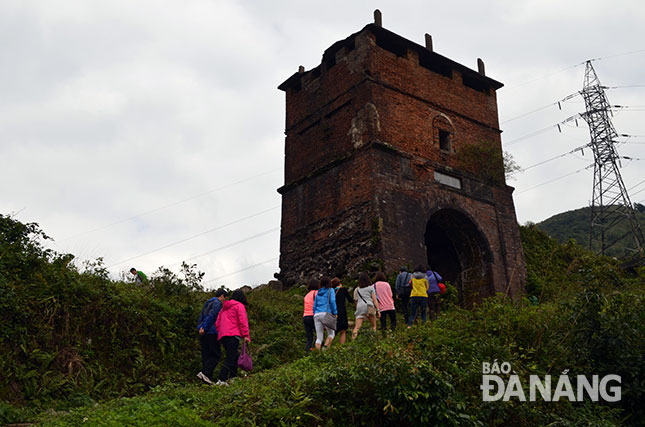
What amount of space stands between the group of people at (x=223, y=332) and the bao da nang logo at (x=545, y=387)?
390 cm

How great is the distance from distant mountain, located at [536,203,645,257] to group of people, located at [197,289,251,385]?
118 feet

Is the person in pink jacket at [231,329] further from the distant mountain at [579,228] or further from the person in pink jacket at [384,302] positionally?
the distant mountain at [579,228]

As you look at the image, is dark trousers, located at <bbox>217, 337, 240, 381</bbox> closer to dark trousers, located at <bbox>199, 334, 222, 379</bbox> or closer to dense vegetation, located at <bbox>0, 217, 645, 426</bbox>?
dark trousers, located at <bbox>199, 334, 222, 379</bbox>

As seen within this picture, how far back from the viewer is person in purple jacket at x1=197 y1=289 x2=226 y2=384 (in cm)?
1015

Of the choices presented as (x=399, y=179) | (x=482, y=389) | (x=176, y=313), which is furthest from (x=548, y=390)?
(x=399, y=179)

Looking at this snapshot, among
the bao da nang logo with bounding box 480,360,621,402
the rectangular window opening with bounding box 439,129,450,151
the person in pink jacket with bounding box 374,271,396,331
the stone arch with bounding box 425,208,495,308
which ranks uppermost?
the rectangular window opening with bounding box 439,129,450,151

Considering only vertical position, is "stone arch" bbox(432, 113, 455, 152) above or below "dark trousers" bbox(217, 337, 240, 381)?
above

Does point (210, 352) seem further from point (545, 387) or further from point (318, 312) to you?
point (545, 387)

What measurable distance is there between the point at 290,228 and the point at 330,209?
2004mm

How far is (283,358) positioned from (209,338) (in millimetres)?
2262

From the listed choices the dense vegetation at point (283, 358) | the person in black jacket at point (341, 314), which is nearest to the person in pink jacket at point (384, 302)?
the person in black jacket at point (341, 314)

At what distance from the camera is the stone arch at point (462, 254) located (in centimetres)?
1947

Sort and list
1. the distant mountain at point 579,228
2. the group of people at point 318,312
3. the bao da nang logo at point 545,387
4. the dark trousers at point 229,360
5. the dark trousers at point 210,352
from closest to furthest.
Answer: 1. the bao da nang logo at point 545,387
2. the dark trousers at point 229,360
3. the group of people at point 318,312
4. the dark trousers at point 210,352
5. the distant mountain at point 579,228

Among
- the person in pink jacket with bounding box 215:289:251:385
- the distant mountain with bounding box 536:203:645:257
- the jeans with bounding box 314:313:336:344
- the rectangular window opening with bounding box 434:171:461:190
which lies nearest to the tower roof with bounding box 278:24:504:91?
the rectangular window opening with bounding box 434:171:461:190
